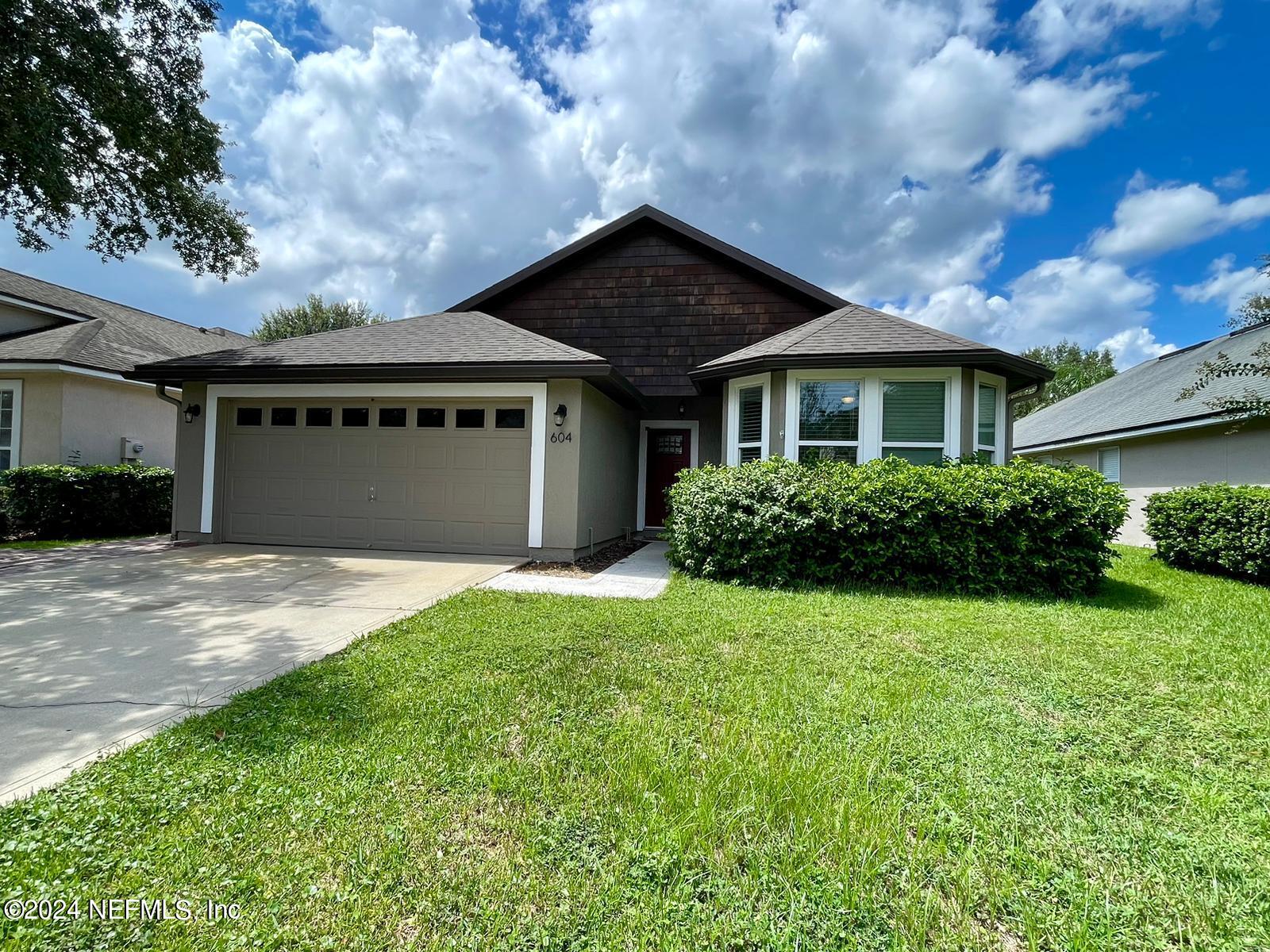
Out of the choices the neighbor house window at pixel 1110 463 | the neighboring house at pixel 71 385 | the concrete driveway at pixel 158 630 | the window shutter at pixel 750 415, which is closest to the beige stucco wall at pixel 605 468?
the concrete driveway at pixel 158 630

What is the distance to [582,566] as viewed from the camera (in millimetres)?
8031

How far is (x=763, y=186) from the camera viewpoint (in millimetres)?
13367

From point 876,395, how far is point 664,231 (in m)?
6.08

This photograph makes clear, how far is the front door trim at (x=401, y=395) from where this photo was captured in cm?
813

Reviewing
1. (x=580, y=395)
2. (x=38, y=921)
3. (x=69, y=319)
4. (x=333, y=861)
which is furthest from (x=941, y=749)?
(x=69, y=319)

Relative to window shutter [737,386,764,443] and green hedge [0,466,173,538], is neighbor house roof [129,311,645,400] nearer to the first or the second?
window shutter [737,386,764,443]

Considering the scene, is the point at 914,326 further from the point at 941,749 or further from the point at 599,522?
the point at 941,749

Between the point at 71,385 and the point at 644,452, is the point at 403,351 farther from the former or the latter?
the point at 71,385

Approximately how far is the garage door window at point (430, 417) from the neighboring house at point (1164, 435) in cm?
1136

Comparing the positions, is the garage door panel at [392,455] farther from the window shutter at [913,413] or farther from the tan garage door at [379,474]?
the window shutter at [913,413]

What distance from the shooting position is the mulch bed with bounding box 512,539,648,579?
734 cm

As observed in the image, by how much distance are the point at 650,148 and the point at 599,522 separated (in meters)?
9.10

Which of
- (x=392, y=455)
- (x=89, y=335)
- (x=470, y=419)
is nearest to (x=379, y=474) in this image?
(x=392, y=455)

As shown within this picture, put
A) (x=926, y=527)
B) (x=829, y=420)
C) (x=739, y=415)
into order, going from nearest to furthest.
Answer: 1. (x=926, y=527)
2. (x=829, y=420)
3. (x=739, y=415)
